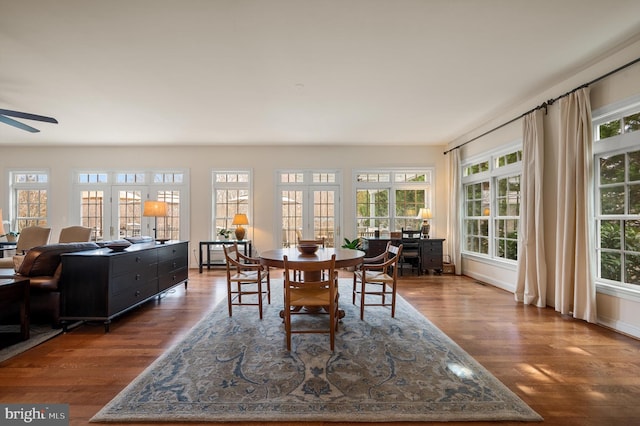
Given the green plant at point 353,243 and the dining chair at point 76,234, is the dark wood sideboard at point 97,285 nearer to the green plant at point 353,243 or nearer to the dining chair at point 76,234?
the dining chair at point 76,234

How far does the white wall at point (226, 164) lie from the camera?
259 inches

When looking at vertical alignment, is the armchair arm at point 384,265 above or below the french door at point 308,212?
below

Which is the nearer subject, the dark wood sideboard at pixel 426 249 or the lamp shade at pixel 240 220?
the dark wood sideboard at pixel 426 249

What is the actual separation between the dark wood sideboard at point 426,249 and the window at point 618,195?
2.86 metres

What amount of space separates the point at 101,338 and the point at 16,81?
11.1 feet

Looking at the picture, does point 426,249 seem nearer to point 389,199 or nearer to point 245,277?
point 389,199

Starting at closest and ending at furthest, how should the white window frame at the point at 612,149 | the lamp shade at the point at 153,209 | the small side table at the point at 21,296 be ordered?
the small side table at the point at 21,296
the white window frame at the point at 612,149
the lamp shade at the point at 153,209

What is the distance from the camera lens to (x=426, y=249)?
6.02 meters

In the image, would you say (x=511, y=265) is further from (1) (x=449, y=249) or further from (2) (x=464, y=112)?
(2) (x=464, y=112)

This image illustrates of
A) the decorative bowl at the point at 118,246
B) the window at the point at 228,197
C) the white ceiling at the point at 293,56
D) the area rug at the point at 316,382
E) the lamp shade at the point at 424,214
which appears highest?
the white ceiling at the point at 293,56

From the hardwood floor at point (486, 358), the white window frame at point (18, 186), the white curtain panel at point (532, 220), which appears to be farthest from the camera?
the white window frame at point (18, 186)

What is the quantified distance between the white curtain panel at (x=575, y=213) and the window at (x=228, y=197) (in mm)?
5673

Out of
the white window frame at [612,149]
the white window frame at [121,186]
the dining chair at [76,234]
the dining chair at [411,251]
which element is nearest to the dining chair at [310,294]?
the white window frame at [612,149]

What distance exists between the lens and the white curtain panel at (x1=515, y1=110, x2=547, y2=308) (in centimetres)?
377
